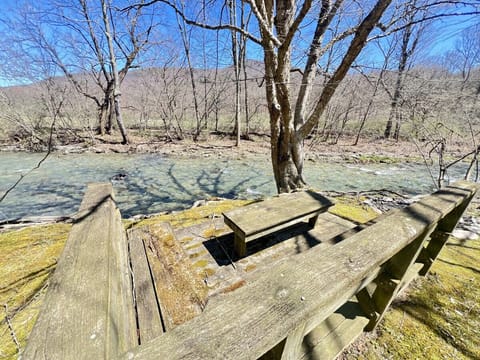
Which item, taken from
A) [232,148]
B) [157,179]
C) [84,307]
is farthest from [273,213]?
[232,148]

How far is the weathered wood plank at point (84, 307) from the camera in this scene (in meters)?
0.60

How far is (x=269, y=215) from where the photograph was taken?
6.65 ft

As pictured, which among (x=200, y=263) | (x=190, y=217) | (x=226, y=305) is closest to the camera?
(x=226, y=305)

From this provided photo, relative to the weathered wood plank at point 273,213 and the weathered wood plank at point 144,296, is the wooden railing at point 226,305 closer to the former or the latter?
the weathered wood plank at point 144,296

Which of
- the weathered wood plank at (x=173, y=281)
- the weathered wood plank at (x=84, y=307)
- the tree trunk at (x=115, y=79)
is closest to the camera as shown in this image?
the weathered wood plank at (x=84, y=307)

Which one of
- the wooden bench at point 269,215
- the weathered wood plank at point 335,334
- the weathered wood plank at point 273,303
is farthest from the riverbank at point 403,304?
the weathered wood plank at point 273,303

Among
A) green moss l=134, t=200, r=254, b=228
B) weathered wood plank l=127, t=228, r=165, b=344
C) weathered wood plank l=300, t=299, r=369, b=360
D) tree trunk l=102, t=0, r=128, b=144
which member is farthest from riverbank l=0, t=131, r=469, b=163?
weathered wood plank l=300, t=299, r=369, b=360

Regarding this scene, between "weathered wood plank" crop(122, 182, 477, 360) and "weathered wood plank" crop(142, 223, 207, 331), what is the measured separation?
887 millimetres

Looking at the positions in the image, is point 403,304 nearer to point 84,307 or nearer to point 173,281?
point 173,281

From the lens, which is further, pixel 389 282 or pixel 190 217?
pixel 190 217

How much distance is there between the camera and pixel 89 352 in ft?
1.91

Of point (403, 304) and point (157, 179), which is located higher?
point (403, 304)

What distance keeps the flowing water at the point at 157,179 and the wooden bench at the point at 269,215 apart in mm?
2837

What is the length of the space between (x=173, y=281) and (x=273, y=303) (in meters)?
1.22
